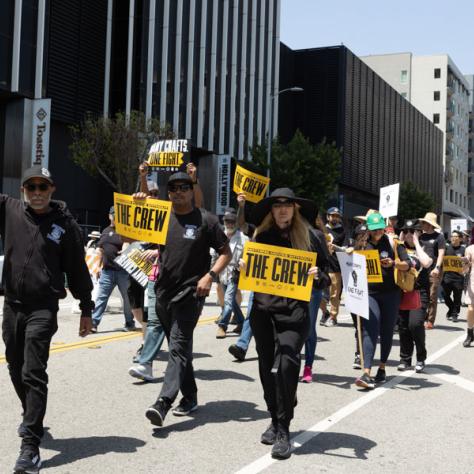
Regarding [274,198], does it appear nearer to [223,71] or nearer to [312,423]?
[312,423]

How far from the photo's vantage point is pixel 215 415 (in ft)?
18.6

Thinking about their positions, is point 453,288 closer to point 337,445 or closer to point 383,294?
point 383,294

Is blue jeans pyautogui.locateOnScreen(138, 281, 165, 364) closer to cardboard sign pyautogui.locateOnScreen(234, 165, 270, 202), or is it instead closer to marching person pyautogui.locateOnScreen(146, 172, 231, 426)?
marching person pyautogui.locateOnScreen(146, 172, 231, 426)

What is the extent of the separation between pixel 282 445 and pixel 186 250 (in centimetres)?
170

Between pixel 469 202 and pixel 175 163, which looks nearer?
pixel 175 163

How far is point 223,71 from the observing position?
3906 centimetres

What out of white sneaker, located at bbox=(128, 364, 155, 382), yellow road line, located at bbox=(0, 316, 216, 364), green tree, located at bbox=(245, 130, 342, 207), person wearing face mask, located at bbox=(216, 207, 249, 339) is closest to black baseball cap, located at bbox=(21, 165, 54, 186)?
white sneaker, located at bbox=(128, 364, 155, 382)

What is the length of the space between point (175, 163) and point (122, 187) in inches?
714

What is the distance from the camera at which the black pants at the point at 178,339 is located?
203 inches

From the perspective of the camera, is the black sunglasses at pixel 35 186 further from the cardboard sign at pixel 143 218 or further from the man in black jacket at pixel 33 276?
the cardboard sign at pixel 143 218

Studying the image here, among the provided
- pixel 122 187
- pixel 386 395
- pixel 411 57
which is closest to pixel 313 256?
pixel 386 395

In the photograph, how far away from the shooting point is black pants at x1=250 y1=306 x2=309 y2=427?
15.3ft

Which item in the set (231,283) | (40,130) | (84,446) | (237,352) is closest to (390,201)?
(231,283)

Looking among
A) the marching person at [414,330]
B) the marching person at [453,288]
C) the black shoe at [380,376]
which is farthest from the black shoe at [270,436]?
the marching person at [453,288]
